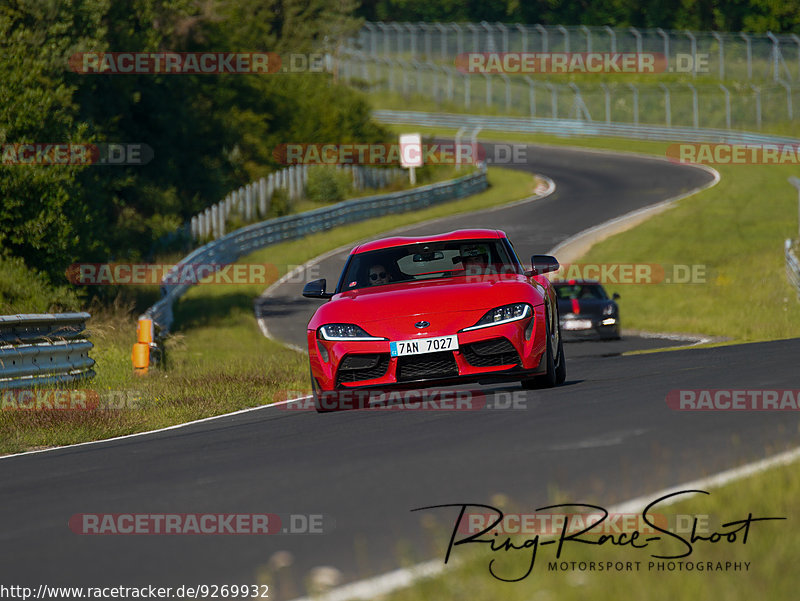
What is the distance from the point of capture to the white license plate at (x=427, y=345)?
9898 mm

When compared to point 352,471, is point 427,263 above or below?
above

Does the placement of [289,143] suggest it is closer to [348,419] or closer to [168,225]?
[168,225]

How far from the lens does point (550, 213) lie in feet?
147

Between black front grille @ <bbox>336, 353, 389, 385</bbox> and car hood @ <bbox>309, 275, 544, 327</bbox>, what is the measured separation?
315mm

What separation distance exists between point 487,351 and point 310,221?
32.8 meters

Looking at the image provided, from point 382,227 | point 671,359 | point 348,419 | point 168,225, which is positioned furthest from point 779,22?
point 348,419

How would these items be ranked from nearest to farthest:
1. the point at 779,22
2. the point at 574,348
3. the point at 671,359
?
the point at 671,359
the point at 574,348
the point at 779,22

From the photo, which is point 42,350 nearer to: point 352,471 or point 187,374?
point 187,374

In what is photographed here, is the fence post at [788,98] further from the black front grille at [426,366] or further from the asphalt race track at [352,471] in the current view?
the black front grille at [426,366]

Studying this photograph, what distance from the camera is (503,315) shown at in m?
10.1

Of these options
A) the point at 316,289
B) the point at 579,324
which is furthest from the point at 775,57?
the point at 316,289

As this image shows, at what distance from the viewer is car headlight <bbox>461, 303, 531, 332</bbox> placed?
9984 millimetres

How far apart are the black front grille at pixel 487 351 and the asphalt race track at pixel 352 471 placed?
0.46 m

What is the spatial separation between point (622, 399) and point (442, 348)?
4.95 feet
